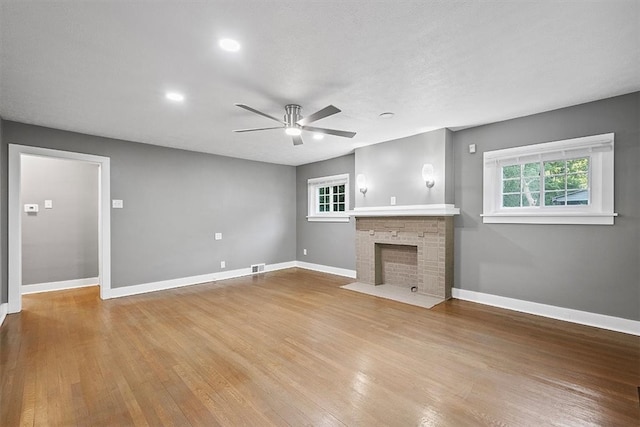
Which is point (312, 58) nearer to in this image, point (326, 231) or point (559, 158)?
point (559, 158)

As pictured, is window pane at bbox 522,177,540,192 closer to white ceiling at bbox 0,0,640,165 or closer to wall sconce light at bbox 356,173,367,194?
white ceiling at bbox 0,0,640,165

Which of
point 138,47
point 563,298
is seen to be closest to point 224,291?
point 138,47

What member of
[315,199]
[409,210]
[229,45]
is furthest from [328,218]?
[229,45]

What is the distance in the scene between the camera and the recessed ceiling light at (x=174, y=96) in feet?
9.96

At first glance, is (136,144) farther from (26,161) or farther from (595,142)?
(595,142)

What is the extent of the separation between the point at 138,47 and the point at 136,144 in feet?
10.7

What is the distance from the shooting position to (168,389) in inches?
85.4

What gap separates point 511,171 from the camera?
402cm

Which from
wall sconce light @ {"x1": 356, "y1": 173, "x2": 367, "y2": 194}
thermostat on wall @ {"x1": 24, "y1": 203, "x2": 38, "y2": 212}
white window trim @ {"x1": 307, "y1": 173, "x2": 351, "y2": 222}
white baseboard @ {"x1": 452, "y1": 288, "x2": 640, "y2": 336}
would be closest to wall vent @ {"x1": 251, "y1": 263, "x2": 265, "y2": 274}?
white window trim @ {"x1": 307, "y1": 173, "x2": 351, "y2": 222}

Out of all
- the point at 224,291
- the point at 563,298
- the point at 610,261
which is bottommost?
the point at 224,291

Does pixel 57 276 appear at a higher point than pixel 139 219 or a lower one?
lower

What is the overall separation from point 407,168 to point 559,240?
223 centimetres

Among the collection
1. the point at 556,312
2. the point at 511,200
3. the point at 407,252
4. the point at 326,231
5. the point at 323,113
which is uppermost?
the point at 323,113

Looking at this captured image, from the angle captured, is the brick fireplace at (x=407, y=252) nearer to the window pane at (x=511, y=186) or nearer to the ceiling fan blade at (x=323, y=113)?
the window pane at (x=511, y=186)
